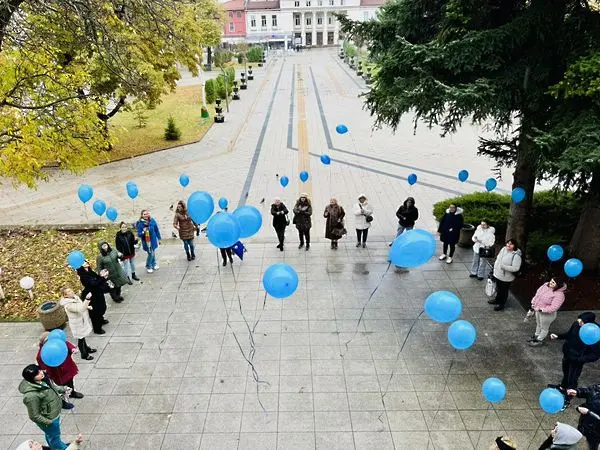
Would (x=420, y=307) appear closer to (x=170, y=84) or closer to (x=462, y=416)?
(x=462, y=416)

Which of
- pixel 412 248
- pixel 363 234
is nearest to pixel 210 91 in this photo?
pixel 363 234

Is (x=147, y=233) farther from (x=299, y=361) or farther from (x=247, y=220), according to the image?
(x=299, y=361)

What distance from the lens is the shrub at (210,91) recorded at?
32.2 metres

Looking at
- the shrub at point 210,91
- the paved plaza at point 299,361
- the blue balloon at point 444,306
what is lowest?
→ the paved plaza at point 299,361

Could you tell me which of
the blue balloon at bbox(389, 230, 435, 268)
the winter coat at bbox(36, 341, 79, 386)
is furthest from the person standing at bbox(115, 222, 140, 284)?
the blue balloon at bbox(389, 230, 435, 268)

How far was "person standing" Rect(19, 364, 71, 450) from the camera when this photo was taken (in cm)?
538

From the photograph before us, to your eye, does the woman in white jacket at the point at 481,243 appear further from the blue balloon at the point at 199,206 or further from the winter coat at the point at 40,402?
the winter coat at the point at 40,402

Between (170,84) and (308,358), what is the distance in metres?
16.4

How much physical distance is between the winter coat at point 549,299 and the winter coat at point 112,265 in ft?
24.2

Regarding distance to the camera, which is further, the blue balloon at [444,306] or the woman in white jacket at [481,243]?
the woman in white jacket at [481,243]

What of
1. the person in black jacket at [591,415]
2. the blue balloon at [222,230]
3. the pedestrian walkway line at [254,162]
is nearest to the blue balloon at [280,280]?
the blue balloon at [222,230]

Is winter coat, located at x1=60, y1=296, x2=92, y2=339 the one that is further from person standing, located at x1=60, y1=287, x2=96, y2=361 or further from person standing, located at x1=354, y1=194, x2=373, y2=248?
person standing, located at x1=354, y1=194, x2=373, y2=248

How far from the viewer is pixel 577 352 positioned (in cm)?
643

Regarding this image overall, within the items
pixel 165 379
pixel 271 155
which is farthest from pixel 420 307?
pixel 271 155
